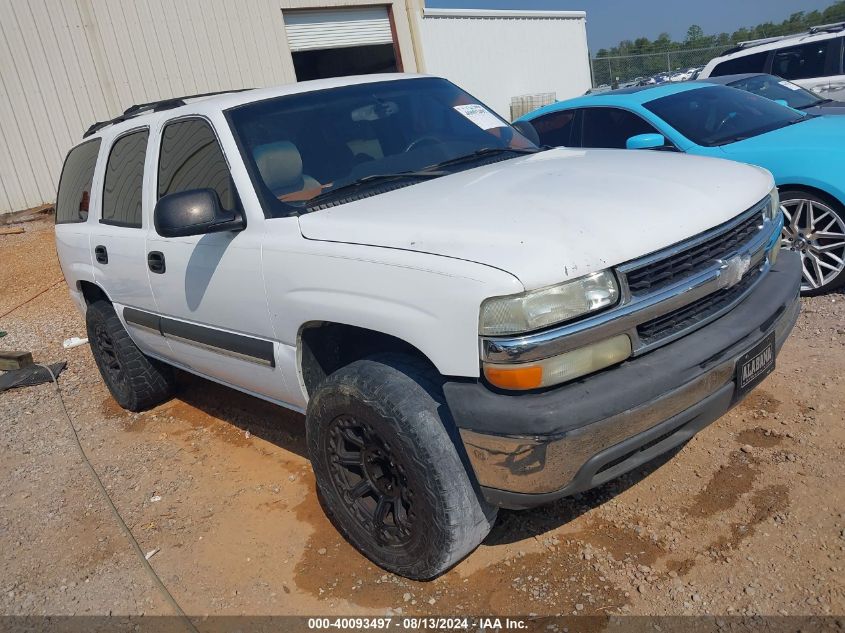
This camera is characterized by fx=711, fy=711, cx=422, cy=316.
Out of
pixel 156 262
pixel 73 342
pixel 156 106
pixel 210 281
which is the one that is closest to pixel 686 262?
pixel 210 281

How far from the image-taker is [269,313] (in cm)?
307

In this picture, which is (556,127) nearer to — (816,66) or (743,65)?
(743,65)

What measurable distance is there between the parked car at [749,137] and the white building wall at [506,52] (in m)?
11.9

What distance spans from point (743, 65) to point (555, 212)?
9.27 metres

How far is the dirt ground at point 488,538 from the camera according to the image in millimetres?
2621

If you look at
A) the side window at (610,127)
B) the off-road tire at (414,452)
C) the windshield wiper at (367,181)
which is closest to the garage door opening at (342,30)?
the side window at (610,127)

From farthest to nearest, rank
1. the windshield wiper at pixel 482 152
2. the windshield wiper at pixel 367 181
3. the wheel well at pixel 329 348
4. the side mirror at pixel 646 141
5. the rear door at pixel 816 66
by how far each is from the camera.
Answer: the rear door at pixel 816 66, the side mirror at pixel 646 141, the windshield wiper at pixel 482 152, the windshield wiper at pixel 367 181, the wheel well at pixel 329 348

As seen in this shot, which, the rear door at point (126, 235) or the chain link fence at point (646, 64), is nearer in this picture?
the rear door at point (126, 235)

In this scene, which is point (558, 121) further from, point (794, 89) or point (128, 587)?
point (128, 587)

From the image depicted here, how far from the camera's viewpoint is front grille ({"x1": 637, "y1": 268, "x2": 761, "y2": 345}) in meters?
2.42

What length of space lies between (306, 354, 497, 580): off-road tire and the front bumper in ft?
0.44

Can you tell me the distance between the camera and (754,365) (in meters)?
2.64

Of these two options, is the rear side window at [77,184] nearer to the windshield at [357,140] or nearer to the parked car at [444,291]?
the parked car at [444,291]

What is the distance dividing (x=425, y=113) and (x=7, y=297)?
7629 mm
